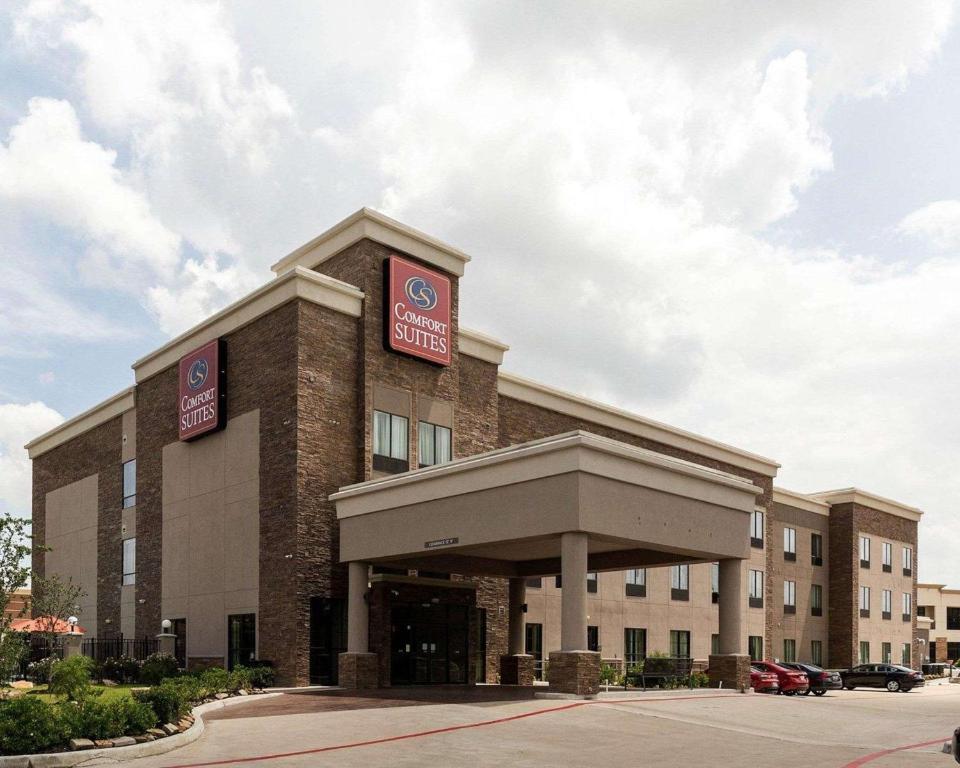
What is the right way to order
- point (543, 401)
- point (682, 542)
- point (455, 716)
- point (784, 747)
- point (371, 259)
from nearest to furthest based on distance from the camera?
point (784, 747)
point (455, 716)
point (682, 542)
point (371, 259)
point (543, 401)

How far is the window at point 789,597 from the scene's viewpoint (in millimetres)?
63688

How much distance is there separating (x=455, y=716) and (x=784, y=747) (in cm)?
691

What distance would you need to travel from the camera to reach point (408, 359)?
3819 cm

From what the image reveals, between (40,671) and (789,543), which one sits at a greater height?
(789,543)

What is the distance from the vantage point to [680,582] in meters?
54.3

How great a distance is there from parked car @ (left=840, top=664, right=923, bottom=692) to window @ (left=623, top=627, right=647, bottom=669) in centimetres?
1094

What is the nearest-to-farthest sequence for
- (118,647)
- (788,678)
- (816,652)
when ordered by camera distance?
(788,678) → (118,647) → (816,652)

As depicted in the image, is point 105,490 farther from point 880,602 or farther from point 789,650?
point 880,602

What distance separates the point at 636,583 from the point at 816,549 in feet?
69.9

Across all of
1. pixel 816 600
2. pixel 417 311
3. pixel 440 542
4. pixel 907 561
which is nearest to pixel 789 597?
pixel 816 600

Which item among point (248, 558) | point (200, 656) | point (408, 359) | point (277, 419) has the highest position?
point (408, 359)

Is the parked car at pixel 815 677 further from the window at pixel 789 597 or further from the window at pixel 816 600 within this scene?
the window at pixel 816 600

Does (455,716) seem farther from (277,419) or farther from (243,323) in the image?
(243,323)

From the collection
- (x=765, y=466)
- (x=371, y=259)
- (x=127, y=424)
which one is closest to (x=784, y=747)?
(x=371, y=259)
